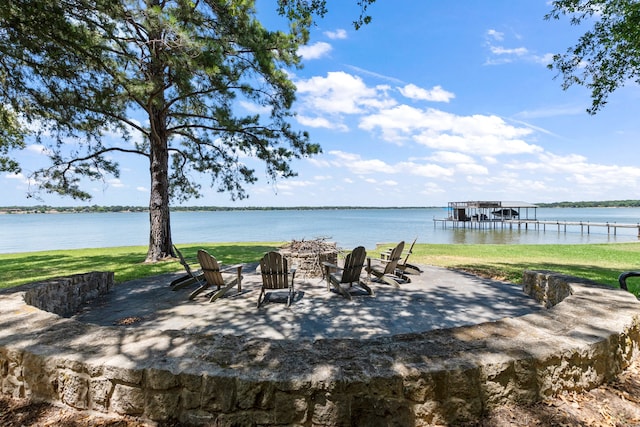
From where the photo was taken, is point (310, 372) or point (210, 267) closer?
point (310, 372)

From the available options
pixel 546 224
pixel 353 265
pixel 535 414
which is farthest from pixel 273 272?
pixel 546 224

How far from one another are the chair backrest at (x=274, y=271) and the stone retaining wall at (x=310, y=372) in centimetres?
240

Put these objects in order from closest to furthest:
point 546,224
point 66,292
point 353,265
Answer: point 66,292 → point 353,265 → point 546,224

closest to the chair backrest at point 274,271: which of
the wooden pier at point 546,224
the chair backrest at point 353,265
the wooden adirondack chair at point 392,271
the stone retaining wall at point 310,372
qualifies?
the chair backrest at point 353,265

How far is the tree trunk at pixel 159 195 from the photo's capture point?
402 inches

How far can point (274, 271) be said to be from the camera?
4.96 meters

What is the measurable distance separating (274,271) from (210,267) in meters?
1.10

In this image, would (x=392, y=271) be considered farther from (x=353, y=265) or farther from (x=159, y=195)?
(x=159, y=195)

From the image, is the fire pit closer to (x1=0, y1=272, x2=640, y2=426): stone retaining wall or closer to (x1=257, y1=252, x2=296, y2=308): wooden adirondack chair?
(x1=257, y1=252, x2=296, y2=308): wooden adirondack chair

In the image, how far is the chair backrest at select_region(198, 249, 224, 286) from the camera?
5.06 m

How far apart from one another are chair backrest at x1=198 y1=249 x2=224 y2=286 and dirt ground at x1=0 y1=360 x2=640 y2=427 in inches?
115

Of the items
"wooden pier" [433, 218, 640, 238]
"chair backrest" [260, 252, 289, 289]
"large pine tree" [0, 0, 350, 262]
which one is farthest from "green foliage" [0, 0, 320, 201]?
"wooden pier" [433, 218, 640, 238]

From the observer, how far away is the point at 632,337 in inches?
105

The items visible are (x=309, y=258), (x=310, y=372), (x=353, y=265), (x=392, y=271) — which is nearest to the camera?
(x=310, y=372)
